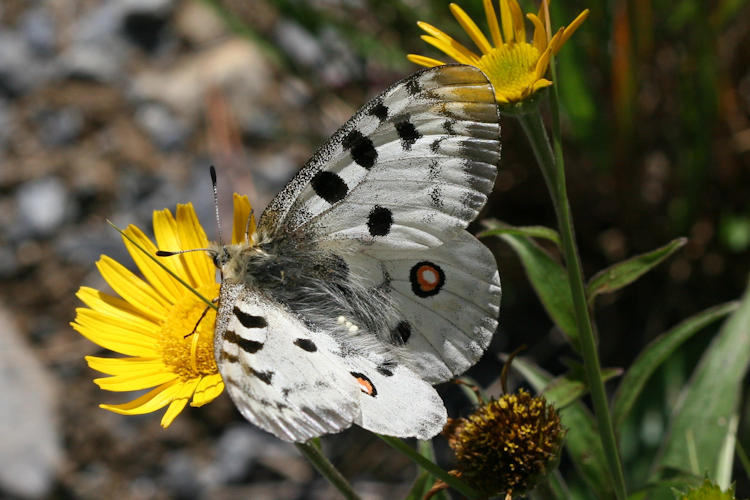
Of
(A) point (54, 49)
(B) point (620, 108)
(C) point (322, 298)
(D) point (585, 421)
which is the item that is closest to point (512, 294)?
(B) point (620, 108)

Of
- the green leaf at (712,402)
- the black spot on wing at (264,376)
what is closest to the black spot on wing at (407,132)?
the black spot on wing at (264,376)

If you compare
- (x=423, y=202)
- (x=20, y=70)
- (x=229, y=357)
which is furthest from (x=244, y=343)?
(x=20, y=70)

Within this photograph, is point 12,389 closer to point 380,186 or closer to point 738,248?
point 380,186

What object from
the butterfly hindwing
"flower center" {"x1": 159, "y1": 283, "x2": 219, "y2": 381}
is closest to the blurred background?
the butterfly hindwing

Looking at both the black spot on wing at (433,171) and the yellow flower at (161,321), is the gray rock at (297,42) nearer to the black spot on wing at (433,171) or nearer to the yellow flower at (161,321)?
the yellow flower at (161,321)

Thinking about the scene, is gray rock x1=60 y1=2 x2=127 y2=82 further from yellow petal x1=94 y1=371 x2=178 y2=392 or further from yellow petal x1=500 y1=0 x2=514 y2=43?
yellow petal x1=500 y1=0 x2=514 y2=43
